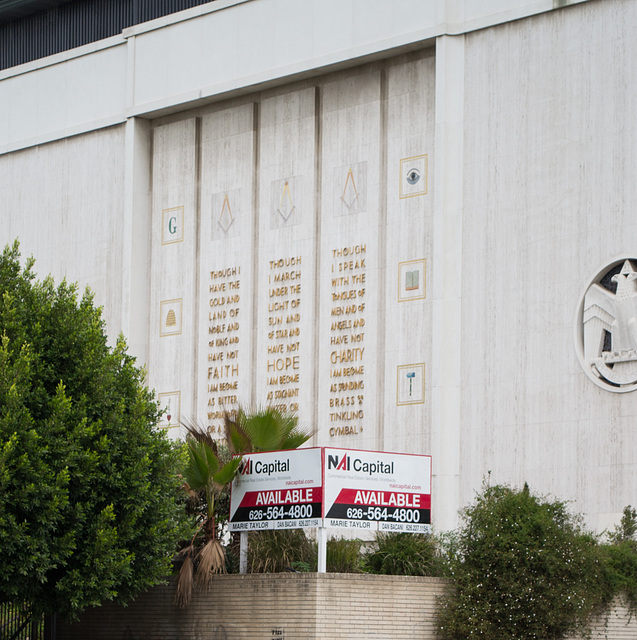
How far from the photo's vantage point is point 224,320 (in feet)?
120

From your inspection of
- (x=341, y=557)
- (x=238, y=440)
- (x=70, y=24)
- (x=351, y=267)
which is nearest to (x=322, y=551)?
(x=341, y=557)

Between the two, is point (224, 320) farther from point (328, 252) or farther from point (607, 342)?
point (607, 342)

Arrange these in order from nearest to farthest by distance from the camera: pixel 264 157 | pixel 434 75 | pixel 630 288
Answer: pixel 630 288 → pixel 434 75 → pixel 264 157


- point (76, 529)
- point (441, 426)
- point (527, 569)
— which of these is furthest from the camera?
point (441, 426)

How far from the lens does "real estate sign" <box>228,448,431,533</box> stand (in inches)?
893

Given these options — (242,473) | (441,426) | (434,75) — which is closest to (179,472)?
(242,473)

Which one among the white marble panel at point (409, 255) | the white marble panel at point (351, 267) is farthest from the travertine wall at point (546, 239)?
the white marble panel at point (351, 267)

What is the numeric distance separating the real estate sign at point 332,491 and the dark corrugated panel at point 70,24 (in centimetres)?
1947

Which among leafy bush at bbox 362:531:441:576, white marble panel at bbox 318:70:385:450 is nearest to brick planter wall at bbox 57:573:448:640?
leafy bush at bbox 362:531:441:576

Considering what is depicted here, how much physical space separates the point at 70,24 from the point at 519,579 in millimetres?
26350

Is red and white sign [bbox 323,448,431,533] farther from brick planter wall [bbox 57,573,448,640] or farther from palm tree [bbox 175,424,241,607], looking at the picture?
palm tree [bbox 175,424,241,607]

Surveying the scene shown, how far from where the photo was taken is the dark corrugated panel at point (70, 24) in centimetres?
3975

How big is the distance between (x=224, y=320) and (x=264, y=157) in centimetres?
467

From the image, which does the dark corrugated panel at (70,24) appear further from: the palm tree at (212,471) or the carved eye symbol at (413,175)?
the palm tree at (212,471)
